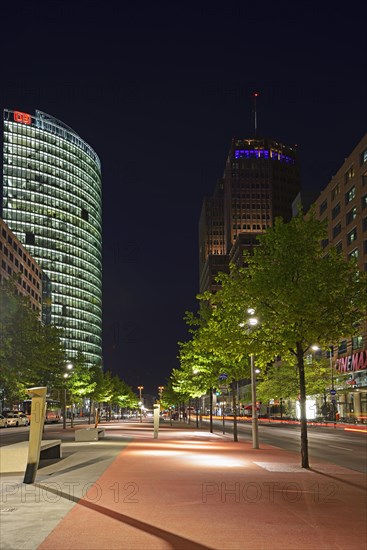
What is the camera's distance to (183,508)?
1202 cm

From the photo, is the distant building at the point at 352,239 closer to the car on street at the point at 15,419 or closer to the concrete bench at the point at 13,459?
the car on street at the point at 15,419

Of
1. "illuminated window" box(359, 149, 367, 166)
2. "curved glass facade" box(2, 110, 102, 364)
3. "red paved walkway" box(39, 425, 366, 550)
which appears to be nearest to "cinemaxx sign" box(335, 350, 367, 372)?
"illuminated window" box(359, 149, 367, 166)

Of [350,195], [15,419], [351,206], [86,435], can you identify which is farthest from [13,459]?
[350,195]

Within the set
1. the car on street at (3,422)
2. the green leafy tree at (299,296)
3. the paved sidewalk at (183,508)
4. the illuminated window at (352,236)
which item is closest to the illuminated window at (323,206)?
the illuminated window at (352,236)

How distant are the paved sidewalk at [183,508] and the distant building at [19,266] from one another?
87.2 meters

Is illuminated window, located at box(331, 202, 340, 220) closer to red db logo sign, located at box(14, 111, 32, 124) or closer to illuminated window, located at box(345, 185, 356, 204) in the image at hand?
illuminated window, located at box(345, 185, 356, 204)

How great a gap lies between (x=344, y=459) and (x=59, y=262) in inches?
6659

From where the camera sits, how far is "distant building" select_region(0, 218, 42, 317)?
400 ft

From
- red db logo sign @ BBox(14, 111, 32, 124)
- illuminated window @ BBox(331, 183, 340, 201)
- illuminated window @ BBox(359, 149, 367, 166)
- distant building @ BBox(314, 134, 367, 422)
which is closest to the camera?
distant building @ BBox(314, 134, 367, 422)

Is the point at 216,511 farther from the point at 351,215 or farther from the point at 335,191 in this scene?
the point at 335,191

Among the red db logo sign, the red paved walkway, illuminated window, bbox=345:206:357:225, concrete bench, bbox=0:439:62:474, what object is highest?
the red db logo sign

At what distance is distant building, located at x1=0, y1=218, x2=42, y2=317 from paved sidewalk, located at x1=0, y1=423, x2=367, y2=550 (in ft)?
286

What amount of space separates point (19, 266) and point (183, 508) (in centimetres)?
12911

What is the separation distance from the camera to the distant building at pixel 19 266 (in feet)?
400
